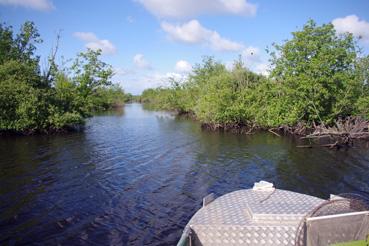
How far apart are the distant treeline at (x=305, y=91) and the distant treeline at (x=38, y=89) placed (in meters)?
13.0

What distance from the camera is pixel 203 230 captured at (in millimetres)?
5285

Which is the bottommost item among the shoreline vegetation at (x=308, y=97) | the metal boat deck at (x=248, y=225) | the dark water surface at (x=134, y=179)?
the dark water surface at (x=134, y=179)

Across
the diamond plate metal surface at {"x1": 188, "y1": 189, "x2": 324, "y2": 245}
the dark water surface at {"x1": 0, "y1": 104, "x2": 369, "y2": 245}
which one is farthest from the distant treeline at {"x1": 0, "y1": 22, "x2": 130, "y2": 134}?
the diamond plate metal surface at {"x1": 188, "y1": 189, "x2": 324, "y2": 245}

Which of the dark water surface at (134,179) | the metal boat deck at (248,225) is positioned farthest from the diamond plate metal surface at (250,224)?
the dark water surface at (134,179)

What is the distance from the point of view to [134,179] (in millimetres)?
13336

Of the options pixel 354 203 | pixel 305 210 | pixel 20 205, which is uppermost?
pixel 354 203

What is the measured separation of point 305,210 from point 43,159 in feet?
50.9

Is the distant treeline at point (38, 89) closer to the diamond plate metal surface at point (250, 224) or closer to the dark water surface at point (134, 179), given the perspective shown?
the dark water surface at point (134, 179)

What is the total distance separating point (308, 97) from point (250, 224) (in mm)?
21923

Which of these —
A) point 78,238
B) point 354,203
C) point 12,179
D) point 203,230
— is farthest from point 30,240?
point 354,203

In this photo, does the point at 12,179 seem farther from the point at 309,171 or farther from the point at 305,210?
the point at 309,171

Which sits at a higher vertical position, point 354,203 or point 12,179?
point 354,203

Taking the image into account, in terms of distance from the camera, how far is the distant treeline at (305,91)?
23.6 meters

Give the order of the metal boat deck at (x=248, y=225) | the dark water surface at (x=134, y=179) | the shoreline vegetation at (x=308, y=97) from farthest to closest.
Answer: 1. the shoreline vegetation at (x=308, y=97)
2. the dark water surface at (x=134, y=179)
3. the metal boat deck at (x=248, y=225)
